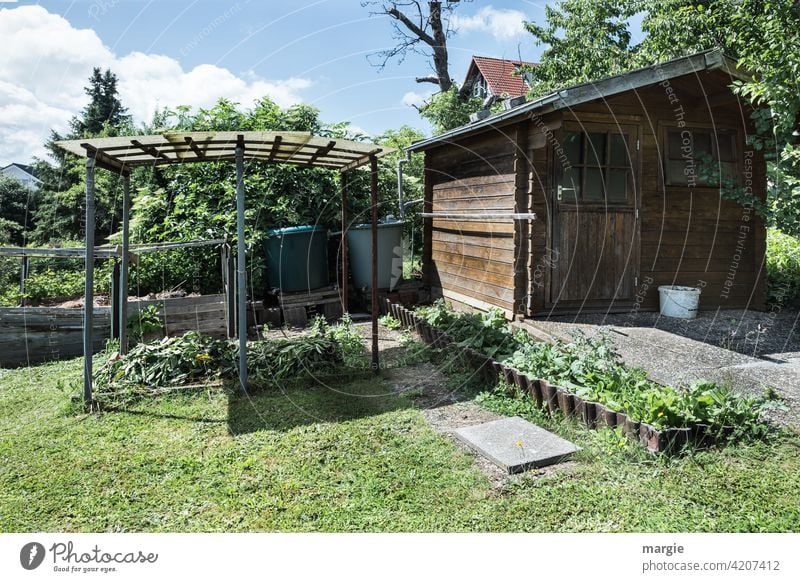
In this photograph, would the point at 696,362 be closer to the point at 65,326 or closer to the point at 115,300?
the point at 115,300

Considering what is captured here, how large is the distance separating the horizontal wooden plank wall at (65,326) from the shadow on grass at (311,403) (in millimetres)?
1903

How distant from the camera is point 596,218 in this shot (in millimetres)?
6527

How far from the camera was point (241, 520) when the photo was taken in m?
2.88

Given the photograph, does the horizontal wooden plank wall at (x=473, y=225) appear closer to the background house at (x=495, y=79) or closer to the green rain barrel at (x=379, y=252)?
the green rain barrel at (x=379, y=252)

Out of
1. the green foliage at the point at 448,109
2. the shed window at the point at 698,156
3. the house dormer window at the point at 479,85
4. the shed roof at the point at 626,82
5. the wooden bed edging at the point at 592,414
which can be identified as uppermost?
the house dormer window at the point at 479,85

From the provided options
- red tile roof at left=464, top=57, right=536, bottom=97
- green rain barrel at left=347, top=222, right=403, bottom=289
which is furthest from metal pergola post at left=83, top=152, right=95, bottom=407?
red tile roof at left=464, top=57, right=536, bottom=97

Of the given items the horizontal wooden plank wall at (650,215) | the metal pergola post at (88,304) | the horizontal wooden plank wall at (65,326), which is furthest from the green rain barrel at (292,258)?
the metal pergola post at (88,304)

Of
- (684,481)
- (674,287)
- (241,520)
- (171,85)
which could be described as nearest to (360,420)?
(241,520)

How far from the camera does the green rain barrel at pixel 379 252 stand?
335 inches

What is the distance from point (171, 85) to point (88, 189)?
456 centimetres

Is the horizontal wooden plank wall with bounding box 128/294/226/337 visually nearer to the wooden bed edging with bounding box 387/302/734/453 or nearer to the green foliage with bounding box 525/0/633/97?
the wooden bed edging with bounding box 387/302/734/453

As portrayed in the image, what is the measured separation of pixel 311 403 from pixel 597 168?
4.24m

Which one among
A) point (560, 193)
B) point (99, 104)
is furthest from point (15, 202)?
point (560, 193)
